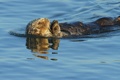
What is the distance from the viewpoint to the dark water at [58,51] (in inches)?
419

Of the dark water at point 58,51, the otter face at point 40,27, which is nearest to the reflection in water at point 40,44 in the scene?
the dark water at point 58,51

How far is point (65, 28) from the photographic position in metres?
14.4

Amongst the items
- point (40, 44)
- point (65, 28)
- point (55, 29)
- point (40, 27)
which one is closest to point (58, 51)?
point (40, 44)

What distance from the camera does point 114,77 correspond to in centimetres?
1038

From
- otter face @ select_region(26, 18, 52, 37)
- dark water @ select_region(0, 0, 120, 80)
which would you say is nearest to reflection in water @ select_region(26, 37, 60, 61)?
dark water @ select_region(0, 0, 120, 80)

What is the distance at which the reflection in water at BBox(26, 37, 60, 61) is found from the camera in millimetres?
12742

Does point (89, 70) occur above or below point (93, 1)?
below

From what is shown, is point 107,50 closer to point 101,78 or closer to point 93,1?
point 101,78

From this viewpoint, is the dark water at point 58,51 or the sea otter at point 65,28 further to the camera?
the sea otter at point 65,28

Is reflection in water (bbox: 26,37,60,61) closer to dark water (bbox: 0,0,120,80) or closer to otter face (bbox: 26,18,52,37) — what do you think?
dark water (bbox: 0,0,120,80)

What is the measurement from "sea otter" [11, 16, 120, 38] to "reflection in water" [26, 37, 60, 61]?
206mm

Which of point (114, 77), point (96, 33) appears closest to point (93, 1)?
point (96, 33)

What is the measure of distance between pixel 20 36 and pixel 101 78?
4.52 metres

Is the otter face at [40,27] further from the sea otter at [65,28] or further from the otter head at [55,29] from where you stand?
the otter head at [55,29]
